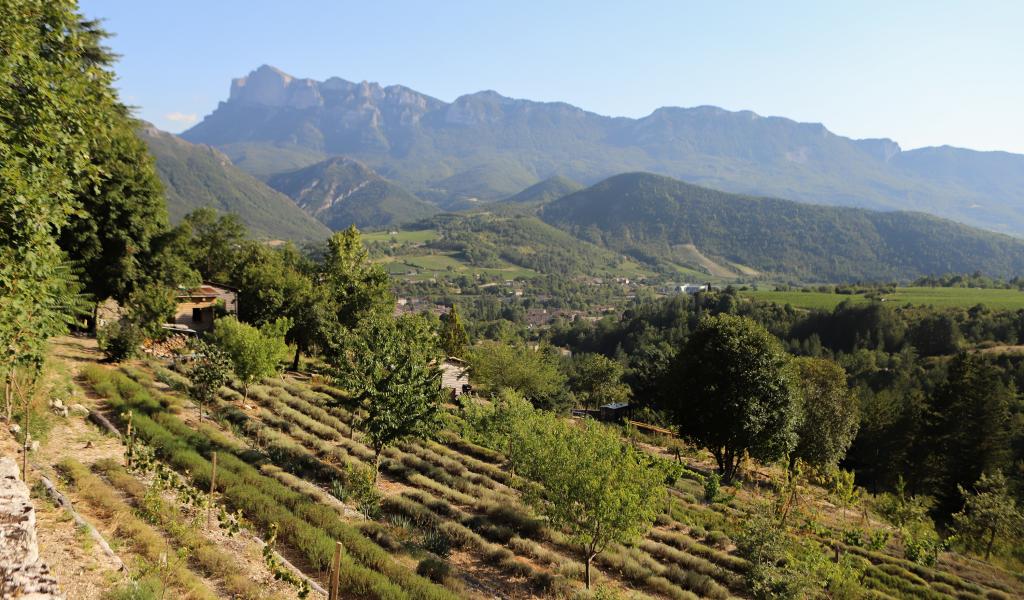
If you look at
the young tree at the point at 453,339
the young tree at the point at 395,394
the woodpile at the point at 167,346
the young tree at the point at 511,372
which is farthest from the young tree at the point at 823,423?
the woodpile at the point at 167,346

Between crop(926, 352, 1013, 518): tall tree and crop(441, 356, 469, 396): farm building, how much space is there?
118ft

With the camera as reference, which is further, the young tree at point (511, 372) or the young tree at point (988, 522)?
the young tree at point (511, 372)

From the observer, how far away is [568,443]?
17812mm

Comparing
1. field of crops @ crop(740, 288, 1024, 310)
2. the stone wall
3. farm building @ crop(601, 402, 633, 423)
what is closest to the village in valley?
the stone wall

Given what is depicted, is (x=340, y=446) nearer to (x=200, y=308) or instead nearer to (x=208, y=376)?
(x=208, y=376)

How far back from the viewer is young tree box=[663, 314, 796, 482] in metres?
29.1

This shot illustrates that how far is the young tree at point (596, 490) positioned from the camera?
14.9 metres

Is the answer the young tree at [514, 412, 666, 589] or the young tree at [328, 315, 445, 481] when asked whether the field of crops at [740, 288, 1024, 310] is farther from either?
the young tree at [514, 412, 666, 589]

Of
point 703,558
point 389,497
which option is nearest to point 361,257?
point 389,497

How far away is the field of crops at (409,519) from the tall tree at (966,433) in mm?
17416

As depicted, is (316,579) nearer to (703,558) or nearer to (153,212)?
(703,558)

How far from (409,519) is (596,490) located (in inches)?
258

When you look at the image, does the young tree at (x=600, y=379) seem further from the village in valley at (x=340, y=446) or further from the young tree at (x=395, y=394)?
the young tree at (x=395, y=394)

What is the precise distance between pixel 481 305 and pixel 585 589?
17893 centimetres
